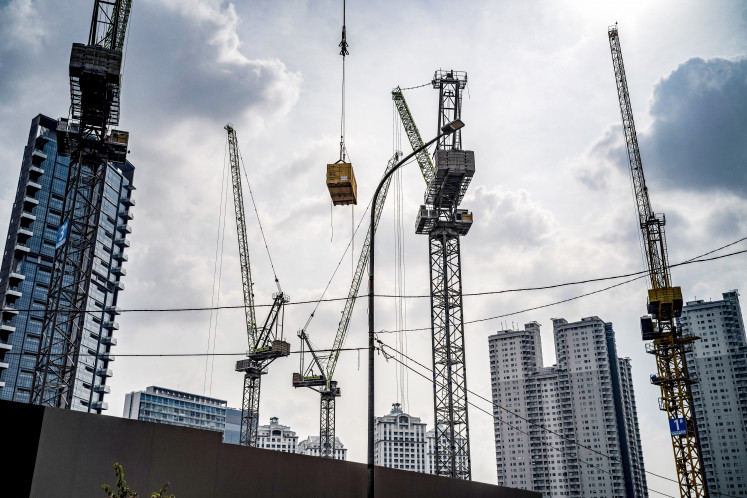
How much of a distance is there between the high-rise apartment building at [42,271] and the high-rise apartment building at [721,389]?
498 feet

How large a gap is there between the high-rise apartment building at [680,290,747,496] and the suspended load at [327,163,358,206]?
506ft

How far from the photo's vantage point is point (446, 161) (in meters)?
66.1

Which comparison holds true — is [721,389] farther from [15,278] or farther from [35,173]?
[35,173]

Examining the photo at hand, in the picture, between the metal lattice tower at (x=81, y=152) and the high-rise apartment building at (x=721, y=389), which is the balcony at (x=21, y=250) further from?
the high-rise apartment building at (x=721, y=389)

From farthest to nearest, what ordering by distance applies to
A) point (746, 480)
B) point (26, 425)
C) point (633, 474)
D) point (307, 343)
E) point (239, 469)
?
point (633, 474) < point (746, 480) < point (307, 343) < point (239, 469) < point (26, 425)

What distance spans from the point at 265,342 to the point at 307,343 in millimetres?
14394

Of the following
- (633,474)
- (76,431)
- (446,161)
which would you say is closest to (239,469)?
(76,431)

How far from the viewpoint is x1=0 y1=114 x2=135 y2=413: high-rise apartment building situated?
109m

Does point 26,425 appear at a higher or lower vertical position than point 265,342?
lower

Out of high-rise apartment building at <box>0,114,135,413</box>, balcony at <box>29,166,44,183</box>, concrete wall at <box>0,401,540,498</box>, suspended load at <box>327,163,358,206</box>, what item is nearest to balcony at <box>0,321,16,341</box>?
high-rise apartment building at <box>0,114,135,413</box>

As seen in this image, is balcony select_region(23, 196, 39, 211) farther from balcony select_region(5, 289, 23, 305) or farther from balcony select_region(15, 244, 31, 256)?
balcony select_region(5, 289, 23, 305)

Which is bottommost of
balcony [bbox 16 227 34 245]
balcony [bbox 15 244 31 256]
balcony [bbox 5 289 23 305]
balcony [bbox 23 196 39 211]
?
balcony [bbox 5 289 23 305]

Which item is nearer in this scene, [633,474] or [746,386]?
[746,386]

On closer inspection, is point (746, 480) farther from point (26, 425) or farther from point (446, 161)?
point (26, 425)
